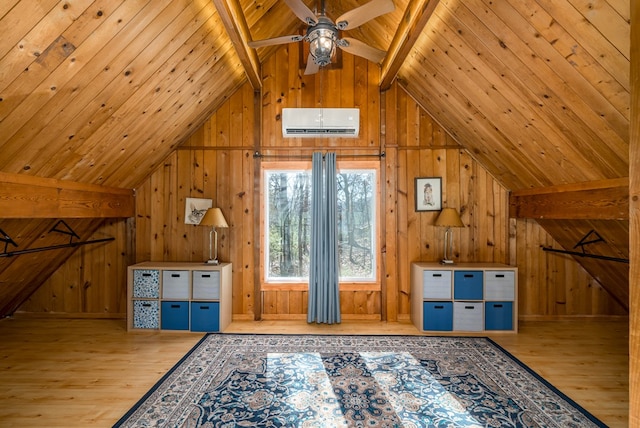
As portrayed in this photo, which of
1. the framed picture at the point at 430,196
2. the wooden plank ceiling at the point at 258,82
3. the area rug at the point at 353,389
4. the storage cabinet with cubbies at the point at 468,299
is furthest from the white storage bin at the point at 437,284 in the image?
the wooden plank ceiling at the point at 258,82

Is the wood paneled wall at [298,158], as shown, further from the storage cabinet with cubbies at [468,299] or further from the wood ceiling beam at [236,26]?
the wood ceiling beam at [236,26]

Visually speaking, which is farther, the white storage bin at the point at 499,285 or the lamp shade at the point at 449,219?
the lamp shade at the point at 449,219

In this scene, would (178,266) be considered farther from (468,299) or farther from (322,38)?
(468,299)

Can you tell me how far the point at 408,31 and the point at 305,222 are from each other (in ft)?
7.72

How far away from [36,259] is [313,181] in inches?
122

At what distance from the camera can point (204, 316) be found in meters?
3.56

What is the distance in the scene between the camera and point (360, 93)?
4.03m

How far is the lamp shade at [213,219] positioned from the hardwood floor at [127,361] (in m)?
1.21

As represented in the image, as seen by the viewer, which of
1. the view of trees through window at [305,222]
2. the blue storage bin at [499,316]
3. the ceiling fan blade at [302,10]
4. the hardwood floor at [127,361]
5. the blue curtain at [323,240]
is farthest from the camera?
the view of trees through window at [305,222]

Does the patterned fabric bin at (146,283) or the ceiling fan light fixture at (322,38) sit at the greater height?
the ceiling fan light fixture at (322,38)

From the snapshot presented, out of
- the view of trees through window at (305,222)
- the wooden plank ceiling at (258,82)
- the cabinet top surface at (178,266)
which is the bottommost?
the cabinet top surface at (178,266)

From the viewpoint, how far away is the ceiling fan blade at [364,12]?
6.84ft

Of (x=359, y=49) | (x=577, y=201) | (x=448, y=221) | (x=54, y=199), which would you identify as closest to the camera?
(x=359, y=49)

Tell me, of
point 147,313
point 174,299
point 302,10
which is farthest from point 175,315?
point 302,10
